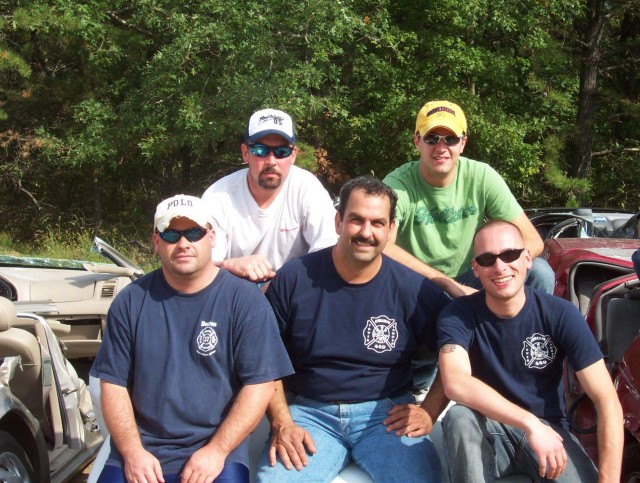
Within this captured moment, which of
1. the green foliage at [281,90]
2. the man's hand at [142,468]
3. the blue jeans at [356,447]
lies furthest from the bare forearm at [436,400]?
the green foliage at [281,90]

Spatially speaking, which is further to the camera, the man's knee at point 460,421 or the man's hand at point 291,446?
the man's hand at point 291,446

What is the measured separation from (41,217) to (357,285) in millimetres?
15014

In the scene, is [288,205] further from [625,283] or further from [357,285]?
[625,283]

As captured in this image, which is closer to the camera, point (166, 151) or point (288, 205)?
point (288, 205)

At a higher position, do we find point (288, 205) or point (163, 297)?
point (288, 205)

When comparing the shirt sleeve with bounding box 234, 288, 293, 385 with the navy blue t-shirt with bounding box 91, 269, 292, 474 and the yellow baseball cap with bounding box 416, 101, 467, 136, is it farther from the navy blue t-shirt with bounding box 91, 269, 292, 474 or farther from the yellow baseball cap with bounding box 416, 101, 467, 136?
the yellow baseball cap with bounding box 416, 101, 467, 136

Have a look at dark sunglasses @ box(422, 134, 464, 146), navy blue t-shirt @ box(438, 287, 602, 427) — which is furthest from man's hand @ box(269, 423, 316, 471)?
dark sunglasses @ box(422, 134, 464, 146)

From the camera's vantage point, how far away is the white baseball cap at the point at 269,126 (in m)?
3.87

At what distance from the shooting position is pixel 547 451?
2855 mm

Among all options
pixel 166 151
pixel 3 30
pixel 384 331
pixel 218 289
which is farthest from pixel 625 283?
pixel 3 30

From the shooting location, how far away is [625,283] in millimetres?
4188

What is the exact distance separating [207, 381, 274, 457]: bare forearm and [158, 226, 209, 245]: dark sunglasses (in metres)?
0.62

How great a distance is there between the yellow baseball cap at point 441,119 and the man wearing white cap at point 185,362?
4.56 feet

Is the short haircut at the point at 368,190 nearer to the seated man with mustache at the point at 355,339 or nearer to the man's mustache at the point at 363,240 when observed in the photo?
the seated man with mustache at the point at 355,339
